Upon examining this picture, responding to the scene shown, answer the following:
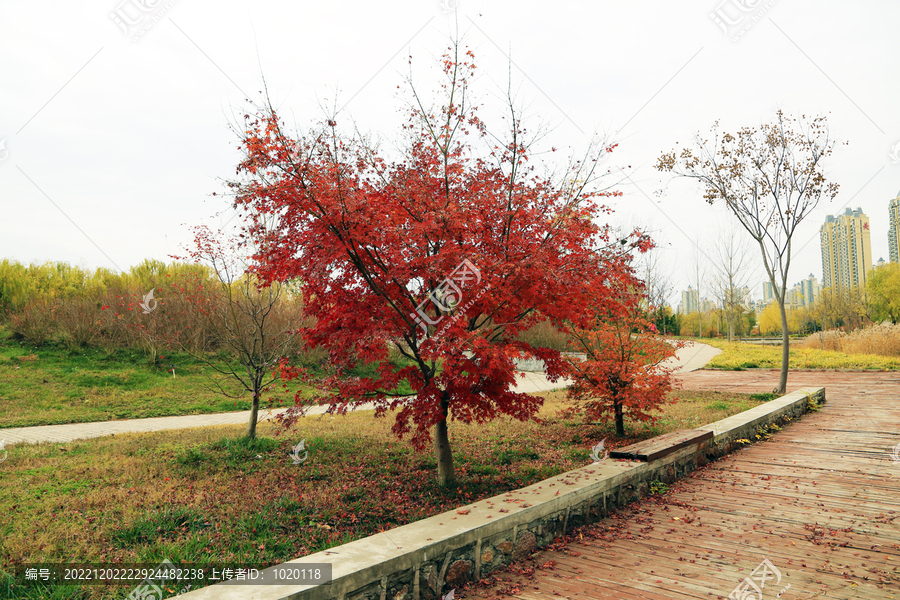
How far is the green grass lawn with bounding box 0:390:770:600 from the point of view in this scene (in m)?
3.59

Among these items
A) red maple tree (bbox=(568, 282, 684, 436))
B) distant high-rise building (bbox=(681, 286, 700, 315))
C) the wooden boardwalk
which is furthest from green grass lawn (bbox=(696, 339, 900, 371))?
distant high-rise building (bbox=(681, 286, 700, 315))

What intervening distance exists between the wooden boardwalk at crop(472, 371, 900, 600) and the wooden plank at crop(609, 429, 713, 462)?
1.22 ft

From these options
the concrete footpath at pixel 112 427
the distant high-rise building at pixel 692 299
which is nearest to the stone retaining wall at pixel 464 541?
the concrete footpath at pixel 112 427

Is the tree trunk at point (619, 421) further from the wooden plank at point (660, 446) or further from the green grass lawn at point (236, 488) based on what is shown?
the wooden plank at point (660, 446)

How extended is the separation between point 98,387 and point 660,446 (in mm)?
13216

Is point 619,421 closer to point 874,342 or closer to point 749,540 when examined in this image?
point 749,540

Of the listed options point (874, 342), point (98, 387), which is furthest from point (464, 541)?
point (874, 342)

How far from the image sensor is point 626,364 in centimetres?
705

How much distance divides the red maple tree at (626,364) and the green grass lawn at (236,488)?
0.71 m

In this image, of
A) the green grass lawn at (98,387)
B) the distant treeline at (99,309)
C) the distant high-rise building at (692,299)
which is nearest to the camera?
the green grass lawn at (98,387)

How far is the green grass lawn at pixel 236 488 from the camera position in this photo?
3.59m

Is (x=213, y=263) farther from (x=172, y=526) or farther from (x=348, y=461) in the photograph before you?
(x=172, y=526)

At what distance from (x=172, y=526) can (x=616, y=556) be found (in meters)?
3.37

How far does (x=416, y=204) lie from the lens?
15.1 ft
